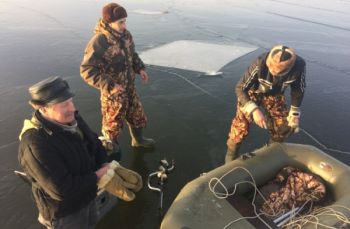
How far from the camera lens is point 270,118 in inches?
153

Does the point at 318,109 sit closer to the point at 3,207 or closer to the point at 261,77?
the point at 261,77

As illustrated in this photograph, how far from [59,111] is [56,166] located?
1.25ft

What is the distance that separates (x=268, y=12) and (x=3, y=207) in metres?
15.7

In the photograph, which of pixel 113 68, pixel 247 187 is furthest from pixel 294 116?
pixel 113 68

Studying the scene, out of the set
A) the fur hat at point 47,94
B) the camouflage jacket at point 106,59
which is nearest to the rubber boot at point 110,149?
the camouflage jacket at point 106,59

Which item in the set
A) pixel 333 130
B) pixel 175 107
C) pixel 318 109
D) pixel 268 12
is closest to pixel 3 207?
pixel 175 107

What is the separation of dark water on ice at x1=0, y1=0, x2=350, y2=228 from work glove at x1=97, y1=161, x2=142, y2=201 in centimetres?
73

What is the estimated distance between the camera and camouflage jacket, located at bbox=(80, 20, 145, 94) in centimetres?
335

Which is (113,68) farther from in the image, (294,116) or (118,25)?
(294,116)

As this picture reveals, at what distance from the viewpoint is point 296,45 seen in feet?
32.4

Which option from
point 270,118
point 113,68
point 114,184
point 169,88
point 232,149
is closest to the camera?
point 114,184

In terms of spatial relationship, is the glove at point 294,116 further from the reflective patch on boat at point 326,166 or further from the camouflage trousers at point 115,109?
the camouflage trousers at point 115,109

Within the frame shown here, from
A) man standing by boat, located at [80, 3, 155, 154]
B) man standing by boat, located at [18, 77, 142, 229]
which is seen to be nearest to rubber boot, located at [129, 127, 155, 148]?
man standing by boat, located at [80, 3, 155, 154]

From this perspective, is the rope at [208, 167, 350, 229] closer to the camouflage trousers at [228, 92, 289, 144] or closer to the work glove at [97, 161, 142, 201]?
the work glove at [97, 161, 142, 201]
